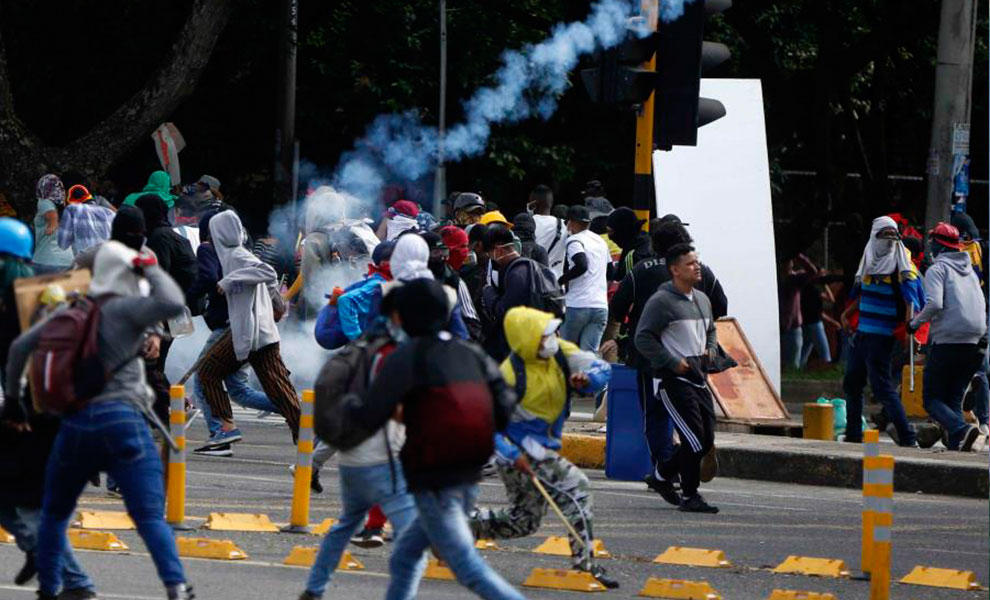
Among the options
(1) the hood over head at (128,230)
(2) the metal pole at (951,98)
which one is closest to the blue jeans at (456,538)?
(1) the hood over head at (128,230)

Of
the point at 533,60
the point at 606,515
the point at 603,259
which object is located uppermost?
the point at 533,60

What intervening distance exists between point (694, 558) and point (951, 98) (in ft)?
35.5

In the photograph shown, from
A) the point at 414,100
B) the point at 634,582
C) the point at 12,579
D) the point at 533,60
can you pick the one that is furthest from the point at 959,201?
the point at 12,579

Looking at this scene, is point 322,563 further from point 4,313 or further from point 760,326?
point 760,326

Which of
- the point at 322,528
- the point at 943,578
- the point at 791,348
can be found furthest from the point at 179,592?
the point at 791,348

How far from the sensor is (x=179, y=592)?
26.9 feet

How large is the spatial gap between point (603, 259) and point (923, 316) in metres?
2.93

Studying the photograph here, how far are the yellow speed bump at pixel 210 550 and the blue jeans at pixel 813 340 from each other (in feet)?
51.9

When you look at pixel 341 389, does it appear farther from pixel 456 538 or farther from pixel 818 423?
pixel 818 423

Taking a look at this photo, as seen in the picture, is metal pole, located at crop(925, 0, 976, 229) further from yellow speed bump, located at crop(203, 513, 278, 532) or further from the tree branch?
yellow speed bump, located at crop(203, 513, 278, 532)

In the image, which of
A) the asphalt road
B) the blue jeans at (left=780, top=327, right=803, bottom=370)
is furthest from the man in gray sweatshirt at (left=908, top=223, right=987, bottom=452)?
the blue jeans at (left=780, top=327, right=803, bottom=370)

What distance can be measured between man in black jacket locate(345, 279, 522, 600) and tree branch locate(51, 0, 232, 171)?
1608 centimetres

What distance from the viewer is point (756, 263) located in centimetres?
1862

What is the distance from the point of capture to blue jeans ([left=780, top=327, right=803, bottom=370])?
24906mm
